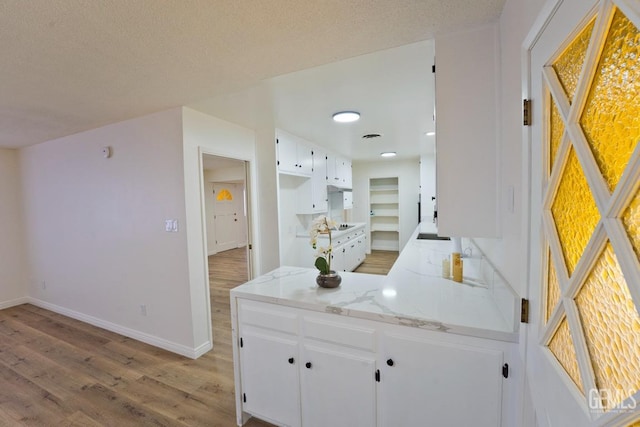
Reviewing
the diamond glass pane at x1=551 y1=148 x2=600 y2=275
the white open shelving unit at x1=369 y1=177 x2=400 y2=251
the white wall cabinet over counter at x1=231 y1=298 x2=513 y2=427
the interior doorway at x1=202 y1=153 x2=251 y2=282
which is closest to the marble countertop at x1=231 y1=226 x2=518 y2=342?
the white wall cabinet over counter at x1=231 y1=298 x2=513 y2=427

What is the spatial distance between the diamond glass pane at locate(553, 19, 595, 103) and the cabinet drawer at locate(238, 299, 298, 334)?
1.46m

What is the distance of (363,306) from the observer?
55.9 inches

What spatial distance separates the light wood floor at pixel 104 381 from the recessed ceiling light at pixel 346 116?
262cm

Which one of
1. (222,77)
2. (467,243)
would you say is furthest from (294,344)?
(467,243)

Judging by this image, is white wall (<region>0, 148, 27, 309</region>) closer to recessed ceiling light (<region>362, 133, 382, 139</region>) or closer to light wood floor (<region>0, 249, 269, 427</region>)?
light wood floor (<region>0, 249, 269, 427</region>)

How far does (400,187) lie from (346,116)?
4221 mm

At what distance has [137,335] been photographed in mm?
2900

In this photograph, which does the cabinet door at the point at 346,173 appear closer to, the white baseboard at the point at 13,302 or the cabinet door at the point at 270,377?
the cabinet door at the point at 270,377

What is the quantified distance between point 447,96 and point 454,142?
238 mm

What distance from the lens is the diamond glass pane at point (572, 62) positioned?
1.90 ft

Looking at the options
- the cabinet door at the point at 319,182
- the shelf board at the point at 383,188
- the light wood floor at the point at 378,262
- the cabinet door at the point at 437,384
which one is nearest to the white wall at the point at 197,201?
the cabinet door at the point at 319,182

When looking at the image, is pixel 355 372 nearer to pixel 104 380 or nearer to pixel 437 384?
pixel 437 384

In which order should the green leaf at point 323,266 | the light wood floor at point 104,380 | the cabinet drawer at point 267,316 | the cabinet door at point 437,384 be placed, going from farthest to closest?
the light wood floor at point 104,380 < the green leaf at point 323,266 < the cabinet drawer at point 267,316 < the cabinet door at point 437,384

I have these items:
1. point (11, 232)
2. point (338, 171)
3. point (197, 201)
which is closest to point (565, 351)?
point (197, 201)
